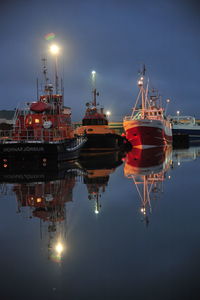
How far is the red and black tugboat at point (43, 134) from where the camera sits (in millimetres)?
17844

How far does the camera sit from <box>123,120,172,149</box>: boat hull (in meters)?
33.5

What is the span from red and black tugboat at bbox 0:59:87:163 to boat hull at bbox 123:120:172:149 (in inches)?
352

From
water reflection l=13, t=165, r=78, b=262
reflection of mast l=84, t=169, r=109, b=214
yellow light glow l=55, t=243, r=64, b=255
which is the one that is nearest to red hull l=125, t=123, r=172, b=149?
reflection of mast l=84, t=169, r=109, b=214

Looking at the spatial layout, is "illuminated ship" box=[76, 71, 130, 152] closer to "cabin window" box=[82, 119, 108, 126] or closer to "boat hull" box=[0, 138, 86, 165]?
"cabin window" box=[82, 119, 108, 126]

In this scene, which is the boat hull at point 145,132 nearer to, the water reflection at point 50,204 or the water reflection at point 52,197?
the water reflection at point 52,197

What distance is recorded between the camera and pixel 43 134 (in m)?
21.2

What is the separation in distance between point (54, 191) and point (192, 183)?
→ 17.6ft

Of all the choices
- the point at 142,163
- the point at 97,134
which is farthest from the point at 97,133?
the point at 142,163

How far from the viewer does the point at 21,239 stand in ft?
18.2

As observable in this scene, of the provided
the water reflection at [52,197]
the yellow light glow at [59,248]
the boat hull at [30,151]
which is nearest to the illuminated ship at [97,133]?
the boat hull at [30,151]

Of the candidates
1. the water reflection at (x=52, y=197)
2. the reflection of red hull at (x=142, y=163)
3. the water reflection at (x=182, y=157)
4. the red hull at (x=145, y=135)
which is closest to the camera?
the water reflection at (x=52, y=197)

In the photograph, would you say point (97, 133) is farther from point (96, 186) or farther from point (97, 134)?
point (96, 186)

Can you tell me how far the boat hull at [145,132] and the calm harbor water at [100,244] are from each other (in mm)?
23691

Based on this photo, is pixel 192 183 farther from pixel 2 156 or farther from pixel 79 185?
pixel 2 156
